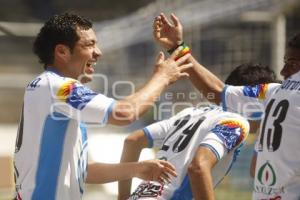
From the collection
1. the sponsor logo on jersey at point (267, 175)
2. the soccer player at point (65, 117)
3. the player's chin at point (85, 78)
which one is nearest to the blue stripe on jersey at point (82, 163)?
the soccer player at point (65, 117)

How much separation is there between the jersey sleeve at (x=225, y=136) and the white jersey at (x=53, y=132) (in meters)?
0.84

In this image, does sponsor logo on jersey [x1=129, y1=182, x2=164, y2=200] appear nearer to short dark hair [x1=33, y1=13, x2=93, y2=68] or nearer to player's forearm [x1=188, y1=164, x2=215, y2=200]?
player's forearm [x1=188, y1=164, x2=215, y2=200]

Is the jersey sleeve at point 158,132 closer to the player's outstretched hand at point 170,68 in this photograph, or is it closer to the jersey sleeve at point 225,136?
the jersey sleeve at point 225,136

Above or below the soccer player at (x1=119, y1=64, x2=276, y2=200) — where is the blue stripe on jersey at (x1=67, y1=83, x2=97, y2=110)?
above

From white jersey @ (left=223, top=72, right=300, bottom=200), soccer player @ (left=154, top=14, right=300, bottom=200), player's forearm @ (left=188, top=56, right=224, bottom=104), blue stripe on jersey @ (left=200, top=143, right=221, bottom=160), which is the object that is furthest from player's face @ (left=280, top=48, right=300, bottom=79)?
blue stripe on jersey @ (left=200, top=143, right=221, bottom=160)

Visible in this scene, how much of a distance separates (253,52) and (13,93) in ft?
10.1

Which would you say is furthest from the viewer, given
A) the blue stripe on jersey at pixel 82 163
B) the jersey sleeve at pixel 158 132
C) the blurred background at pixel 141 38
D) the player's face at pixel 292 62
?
the blurred background at pixel 141 38

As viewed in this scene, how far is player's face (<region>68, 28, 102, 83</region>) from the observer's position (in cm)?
362

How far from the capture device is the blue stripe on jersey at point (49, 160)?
344cm

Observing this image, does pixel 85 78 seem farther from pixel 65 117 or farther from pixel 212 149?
pixel 212 149

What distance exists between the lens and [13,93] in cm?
1002

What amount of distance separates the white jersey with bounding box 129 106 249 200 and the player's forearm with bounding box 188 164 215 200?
0.15 meters

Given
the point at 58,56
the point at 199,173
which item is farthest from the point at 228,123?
the point at 58,56

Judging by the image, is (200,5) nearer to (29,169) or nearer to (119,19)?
(119,19)
